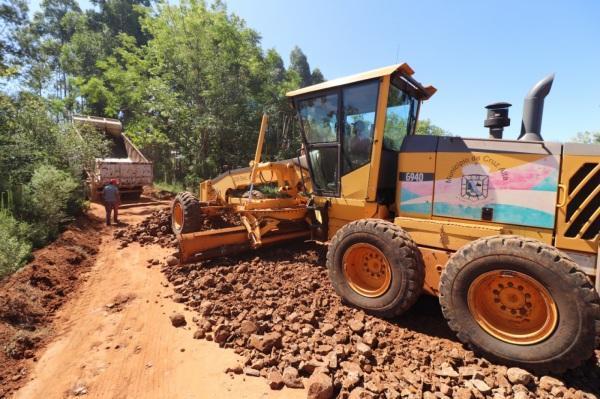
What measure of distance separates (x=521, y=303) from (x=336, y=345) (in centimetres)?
163

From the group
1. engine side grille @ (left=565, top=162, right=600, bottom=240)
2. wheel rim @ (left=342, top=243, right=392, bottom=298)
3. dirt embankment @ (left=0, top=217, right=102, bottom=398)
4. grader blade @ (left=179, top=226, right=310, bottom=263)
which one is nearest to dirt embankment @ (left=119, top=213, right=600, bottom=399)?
wheel rim @ (left=342, top=243, right=392, bottom=298)

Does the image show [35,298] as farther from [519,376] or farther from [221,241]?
[519,376]

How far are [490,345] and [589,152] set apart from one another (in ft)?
6.13

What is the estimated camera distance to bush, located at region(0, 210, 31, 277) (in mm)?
4637

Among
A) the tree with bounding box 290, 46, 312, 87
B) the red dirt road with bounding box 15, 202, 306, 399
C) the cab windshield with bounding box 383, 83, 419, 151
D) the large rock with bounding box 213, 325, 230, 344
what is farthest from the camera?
the tree with bounding box 290, 46, 312, 87

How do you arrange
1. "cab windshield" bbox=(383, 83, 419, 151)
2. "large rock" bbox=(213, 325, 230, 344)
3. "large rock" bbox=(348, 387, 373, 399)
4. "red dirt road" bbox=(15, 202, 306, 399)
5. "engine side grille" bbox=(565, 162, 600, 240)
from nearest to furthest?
"large rock" bbox=(348, 387, 373, 399) < "red dirt road" bbox=(15, 202, 306, 399) < "engine side grille" bbox=(565, 162, 600, 240) < "large rock" bbox=(213, 325, 230, 344) < "cab windshield" bbox=(383, 83, 419, 151)

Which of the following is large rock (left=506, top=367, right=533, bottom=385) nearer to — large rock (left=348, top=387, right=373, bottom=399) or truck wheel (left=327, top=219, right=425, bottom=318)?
truck wheel (left=327, top=219, right=425, bottom=318)

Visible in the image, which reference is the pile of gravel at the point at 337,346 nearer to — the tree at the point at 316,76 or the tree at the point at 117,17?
the tree at the point at 117,17

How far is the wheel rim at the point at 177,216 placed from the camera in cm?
653

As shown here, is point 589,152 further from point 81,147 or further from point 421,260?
point 81,147

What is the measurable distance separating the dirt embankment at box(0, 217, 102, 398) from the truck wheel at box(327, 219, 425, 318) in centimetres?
310

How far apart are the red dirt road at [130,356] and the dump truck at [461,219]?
104 centimetres

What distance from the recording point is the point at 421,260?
3.37 metres

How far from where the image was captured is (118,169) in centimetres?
1088
